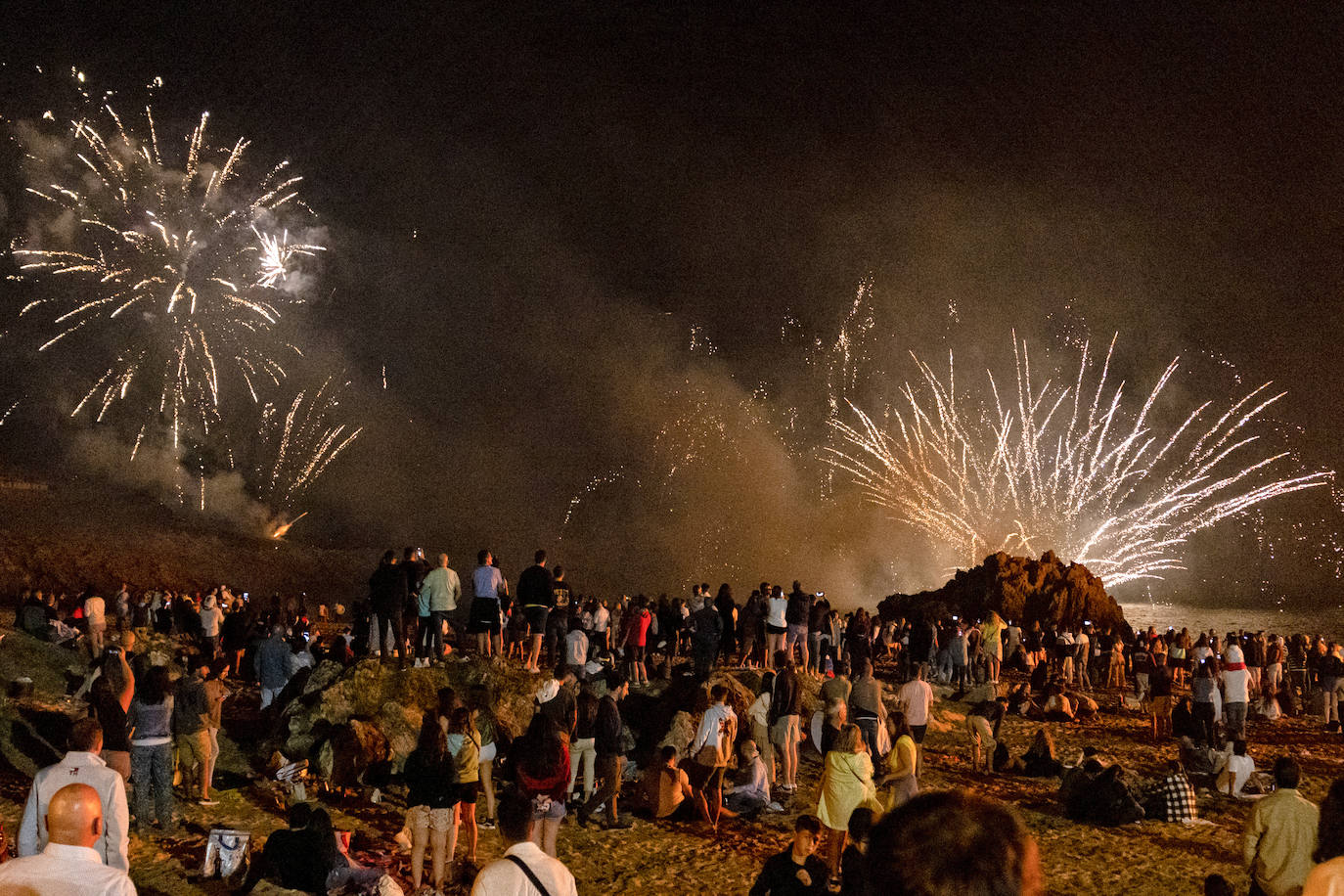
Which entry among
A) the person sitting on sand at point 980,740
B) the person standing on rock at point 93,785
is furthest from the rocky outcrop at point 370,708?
the person sitting on sand at point 980,740

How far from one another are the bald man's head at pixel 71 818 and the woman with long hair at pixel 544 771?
4495mm

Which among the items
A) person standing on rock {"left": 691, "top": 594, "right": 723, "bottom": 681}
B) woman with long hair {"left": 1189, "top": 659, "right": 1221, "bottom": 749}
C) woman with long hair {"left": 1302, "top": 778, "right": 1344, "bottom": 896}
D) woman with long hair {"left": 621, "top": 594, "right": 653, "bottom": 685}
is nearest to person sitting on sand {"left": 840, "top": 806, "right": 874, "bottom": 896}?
woman with long hair {"left": 1302, "top": 778, "right": 1344, "bottom": 896}

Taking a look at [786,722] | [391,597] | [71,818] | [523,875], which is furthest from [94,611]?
[523,875]

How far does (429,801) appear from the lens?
28.0ft

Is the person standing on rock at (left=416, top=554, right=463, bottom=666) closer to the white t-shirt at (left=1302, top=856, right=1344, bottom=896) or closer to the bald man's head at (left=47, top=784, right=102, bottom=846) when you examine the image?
the bald man's head at (left=47, top=784, right=102, bottom=846)

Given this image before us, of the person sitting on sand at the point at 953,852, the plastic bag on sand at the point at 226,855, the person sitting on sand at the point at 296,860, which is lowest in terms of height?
the plastic bag on sand at the point at 226,855

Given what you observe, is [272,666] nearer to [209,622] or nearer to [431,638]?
[431,638]

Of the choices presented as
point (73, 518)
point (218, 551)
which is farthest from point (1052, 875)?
point (73, 518)

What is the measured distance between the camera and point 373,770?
41.3 feet

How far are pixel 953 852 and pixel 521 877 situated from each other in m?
2.79

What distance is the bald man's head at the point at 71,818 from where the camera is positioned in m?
4.17

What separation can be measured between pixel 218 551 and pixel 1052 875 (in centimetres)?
4304

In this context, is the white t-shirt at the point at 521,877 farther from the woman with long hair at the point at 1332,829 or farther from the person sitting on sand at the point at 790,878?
the woman with long hair at the point at 1332,829

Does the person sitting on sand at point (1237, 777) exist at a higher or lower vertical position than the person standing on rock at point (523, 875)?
lower
